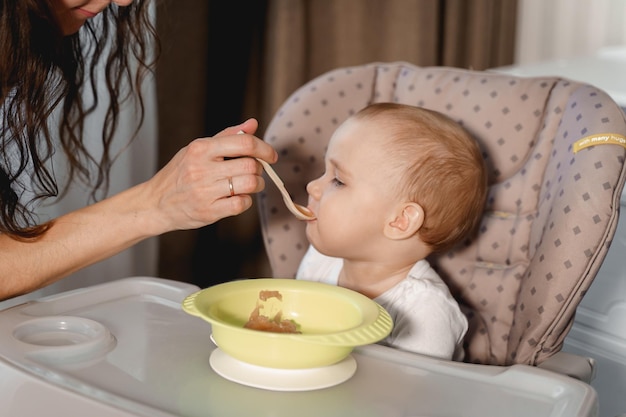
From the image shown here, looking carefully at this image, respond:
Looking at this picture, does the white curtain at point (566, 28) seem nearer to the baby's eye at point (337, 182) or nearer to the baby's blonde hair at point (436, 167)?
the baby's blonde hair at point (436, 167)

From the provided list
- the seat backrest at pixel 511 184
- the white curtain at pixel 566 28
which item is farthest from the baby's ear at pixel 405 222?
the white curtain at pixel 566 28

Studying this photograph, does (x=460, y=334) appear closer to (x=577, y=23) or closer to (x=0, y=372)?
(x=0, y=372)

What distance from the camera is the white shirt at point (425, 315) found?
1236 millimetres

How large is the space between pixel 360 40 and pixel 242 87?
39 cm

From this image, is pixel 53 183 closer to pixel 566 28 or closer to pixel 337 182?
pixel 337 182

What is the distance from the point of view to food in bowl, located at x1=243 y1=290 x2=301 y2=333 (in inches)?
39.9

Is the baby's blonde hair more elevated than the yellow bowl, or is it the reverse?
the baby's blonde hair

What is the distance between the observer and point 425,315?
1261 millimetres

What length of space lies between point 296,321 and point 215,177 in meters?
0.22

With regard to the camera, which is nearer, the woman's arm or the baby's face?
the woman's arm

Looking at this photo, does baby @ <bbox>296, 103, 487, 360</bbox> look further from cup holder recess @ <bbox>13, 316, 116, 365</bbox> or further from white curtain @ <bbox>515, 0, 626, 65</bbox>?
white curtain @ <bbox>515, 0, 626, 65</bbox>

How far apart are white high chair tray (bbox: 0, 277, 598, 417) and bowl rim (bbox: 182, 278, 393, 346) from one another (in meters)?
0.07

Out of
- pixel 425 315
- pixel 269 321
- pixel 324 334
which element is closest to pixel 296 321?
pixel 269 321

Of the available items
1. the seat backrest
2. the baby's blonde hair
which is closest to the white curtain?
Answer: the seat backrest
